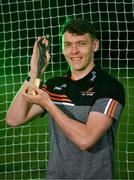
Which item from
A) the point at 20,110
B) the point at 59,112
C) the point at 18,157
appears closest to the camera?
the point at 59,112

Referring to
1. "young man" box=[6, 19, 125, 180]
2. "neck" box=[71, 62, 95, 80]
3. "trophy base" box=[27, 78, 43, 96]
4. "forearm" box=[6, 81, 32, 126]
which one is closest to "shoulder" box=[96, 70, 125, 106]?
"young man" box=[6, 19, 125, 180]

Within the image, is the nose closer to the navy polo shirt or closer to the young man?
the young man

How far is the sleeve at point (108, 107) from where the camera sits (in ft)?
9.25

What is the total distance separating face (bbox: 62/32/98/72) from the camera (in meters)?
2.95

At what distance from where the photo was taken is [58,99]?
9.95ft

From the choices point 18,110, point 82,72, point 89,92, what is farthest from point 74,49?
point 18,110

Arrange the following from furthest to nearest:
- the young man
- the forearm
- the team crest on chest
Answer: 1. the forearm
2. the team crest on chest
3. the young man

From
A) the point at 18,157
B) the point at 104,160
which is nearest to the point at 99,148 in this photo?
the point at 104,160

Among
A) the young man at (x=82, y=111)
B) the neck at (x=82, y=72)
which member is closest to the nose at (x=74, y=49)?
the young man at (x=82, y=111)

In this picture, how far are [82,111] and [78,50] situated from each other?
35 cm

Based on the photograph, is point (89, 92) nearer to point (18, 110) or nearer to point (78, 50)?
point (78, 50)

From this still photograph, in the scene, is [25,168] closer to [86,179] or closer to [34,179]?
[34,179]

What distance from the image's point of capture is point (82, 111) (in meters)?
2.89

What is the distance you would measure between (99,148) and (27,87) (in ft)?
1.69
